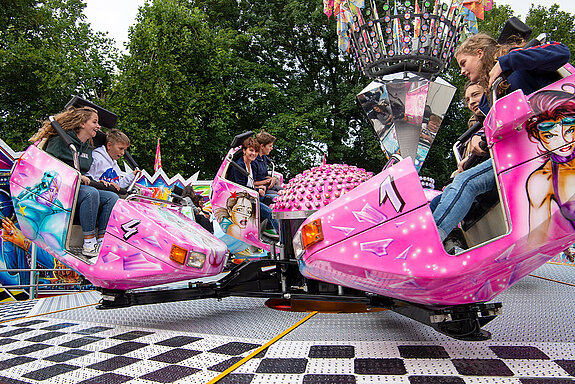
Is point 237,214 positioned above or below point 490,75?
below

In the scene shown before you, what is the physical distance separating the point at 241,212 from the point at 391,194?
237 centimetres

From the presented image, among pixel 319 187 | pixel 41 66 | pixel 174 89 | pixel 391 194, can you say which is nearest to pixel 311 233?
pixel 391 194

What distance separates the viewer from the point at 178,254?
94.0 inches

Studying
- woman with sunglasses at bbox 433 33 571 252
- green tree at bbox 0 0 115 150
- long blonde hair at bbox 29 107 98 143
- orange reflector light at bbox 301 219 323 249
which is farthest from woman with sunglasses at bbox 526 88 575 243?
green tree at bbox 0 0 115 150

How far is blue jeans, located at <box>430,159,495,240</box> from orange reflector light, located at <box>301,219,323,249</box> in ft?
1.64

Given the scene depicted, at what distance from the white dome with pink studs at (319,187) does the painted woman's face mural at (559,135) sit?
3.36ft

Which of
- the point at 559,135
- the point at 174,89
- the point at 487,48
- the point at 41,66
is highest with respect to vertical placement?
the point at 41,66

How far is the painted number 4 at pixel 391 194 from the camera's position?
1584mm

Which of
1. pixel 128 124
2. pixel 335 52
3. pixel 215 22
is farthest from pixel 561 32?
pixel 128 124

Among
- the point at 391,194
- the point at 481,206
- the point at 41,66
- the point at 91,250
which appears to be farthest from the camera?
the point at 41,66

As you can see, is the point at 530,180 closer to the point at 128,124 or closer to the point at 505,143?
the point at 505,143

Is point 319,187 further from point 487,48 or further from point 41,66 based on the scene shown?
point 41,66

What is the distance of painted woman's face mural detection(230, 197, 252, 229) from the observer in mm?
3771

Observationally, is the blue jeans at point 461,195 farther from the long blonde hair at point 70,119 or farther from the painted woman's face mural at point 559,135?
the long blonde hair at point 70,119
